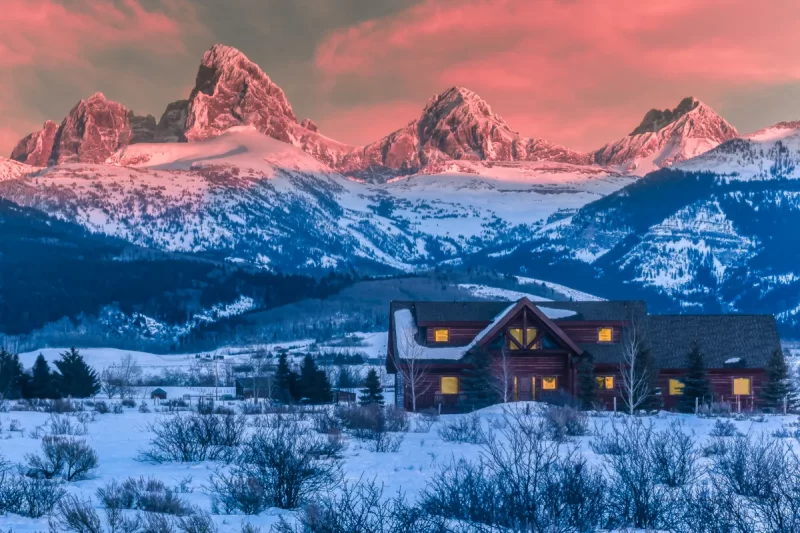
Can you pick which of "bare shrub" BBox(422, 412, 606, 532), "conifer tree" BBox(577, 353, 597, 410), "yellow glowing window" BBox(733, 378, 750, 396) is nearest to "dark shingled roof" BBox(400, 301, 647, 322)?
"conifer tree" BBox(577, 353, 597, 410)

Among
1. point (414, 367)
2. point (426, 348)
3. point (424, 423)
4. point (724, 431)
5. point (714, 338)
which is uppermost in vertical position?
point (714, 338)

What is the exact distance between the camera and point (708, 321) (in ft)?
158

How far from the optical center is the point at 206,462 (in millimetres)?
19266

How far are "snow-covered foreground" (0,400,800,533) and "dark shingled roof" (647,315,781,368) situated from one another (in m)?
17.5

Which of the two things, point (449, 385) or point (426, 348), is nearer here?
point (426, 348)

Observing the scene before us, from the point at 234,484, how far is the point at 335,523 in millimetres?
4227

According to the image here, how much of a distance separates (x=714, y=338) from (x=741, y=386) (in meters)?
2.76

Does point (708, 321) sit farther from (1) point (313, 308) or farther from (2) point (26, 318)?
(2) point (26, 318)

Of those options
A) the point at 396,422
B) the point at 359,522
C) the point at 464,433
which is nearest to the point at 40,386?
the point at 396,422

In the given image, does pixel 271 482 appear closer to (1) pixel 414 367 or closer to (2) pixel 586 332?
(1) pixel 414 367

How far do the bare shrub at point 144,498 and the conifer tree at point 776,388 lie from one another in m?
34.7

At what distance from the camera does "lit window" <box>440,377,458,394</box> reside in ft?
147

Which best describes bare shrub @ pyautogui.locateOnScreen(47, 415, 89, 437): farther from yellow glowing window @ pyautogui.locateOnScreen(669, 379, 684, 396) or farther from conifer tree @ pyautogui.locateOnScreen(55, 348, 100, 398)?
conifer tree @ pyautogui.locateOnScreen(55, 348, 100, 398)

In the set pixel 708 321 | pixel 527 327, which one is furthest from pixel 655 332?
pixel 527 327
